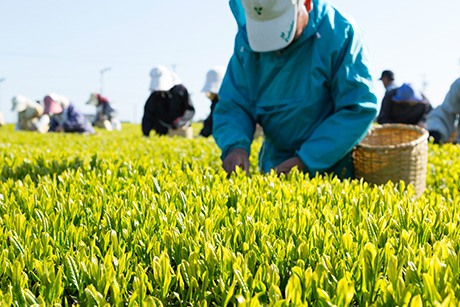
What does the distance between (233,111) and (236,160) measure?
59 centimetres

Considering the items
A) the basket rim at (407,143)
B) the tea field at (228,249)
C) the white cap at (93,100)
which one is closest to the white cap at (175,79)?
the basket rim at (407,143)

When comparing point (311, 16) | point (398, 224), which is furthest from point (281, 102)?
point (398, 224)

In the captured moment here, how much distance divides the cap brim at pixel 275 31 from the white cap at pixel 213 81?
272 inches

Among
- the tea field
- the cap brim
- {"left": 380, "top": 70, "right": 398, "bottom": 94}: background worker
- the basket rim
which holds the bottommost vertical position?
the tea field

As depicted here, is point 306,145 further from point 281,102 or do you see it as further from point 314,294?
point 314,294

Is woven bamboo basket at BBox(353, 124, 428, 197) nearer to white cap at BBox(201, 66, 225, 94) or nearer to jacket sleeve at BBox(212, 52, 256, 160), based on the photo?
jacket sleeve at BBox(212, 52, 256, 160)

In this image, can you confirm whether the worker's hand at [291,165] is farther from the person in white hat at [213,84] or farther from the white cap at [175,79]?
the white cap at [175,79]

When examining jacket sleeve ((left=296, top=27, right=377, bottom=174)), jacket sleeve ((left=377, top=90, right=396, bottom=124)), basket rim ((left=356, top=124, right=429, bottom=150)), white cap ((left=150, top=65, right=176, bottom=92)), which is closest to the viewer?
jacket sleeve ((left=296, top=27, right=377, bottom=174))

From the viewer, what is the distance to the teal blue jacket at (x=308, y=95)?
3367mm

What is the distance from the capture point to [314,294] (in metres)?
1.33

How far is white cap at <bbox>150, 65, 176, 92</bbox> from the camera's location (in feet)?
33.3

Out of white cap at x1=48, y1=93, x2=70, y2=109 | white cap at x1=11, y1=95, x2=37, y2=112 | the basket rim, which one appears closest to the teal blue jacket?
the basket rim

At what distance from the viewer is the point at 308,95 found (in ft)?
11.7

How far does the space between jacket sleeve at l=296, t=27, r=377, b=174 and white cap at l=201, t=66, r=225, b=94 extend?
6.90 m
